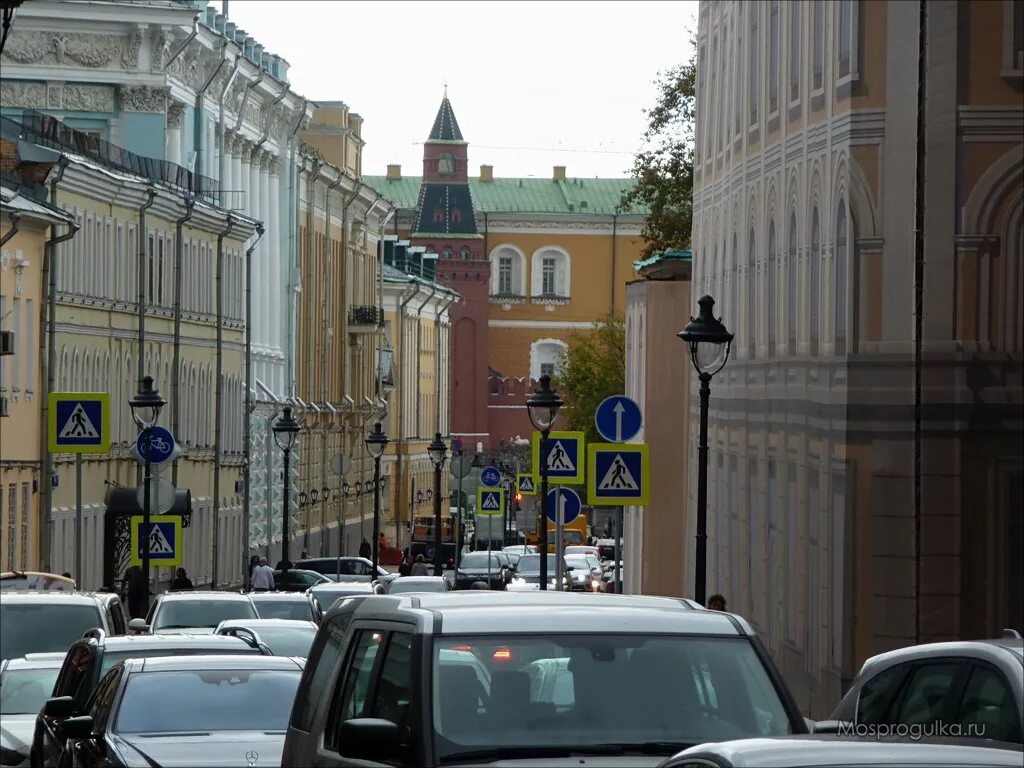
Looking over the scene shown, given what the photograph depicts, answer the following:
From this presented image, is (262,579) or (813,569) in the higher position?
(813,569)

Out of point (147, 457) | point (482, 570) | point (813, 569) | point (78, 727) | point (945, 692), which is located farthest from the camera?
point (482, 570)

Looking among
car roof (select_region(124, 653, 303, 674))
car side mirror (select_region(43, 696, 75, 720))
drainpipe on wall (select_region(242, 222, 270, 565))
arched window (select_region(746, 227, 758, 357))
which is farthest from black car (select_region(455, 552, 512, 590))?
car roof (select_region(124, 653, 303, 674))

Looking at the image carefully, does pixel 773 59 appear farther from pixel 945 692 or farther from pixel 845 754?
pixel 845 754

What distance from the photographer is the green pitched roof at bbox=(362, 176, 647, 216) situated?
169m

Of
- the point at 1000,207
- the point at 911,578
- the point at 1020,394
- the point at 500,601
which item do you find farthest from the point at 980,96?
the point at 500,601

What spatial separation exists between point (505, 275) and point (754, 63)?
132085 mm

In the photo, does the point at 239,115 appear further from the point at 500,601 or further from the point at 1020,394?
the point at 500,601

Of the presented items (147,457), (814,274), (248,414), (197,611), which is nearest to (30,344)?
(147,457)

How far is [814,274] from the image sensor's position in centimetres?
2805

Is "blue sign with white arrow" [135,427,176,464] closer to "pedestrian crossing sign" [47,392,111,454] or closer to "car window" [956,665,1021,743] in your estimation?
"pedestrian crossing sign" [47,392,111,454]

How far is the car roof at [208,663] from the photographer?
1405cm

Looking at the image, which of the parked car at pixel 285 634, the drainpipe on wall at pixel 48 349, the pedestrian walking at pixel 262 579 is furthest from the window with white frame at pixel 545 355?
the parked car at pixel 285 634

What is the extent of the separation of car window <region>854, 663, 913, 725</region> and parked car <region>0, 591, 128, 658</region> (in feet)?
42.0

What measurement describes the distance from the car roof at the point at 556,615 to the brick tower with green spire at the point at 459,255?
Result: 479 ft
